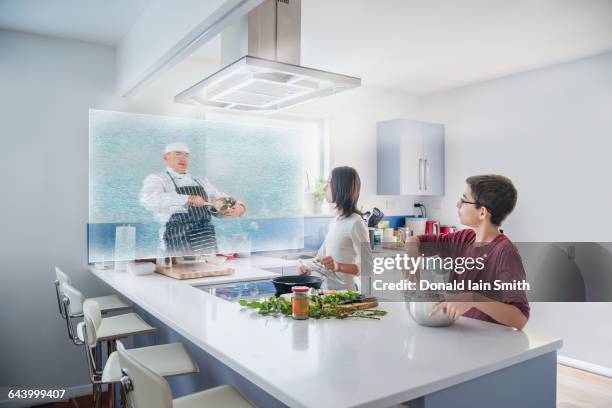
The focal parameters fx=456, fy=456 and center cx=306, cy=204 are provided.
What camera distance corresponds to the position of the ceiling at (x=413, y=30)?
2.65 metres

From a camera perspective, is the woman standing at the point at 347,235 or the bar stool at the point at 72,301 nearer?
the bar stool at the point at 72,301

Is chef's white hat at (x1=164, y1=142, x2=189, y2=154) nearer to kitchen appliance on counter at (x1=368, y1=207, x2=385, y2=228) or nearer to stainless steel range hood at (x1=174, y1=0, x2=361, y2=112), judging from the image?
stainless steel range hood at (x1=174, y1=0, x2=361, y2=112)

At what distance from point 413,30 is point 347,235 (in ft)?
4.87

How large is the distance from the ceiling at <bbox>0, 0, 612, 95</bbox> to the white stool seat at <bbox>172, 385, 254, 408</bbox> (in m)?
2.09

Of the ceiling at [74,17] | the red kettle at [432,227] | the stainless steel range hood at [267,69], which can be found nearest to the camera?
the stainless steel range hood at [267,69]

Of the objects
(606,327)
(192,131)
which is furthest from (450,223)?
(192,131)

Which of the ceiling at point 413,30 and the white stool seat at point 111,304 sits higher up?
the ceiling at point 413,30

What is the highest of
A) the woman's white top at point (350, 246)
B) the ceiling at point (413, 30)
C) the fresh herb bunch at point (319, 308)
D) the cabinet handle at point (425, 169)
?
the ceiling at point (413, 30)

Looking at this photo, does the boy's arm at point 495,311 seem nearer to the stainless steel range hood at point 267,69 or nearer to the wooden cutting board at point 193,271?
the stainless steel range hood at point 267,69

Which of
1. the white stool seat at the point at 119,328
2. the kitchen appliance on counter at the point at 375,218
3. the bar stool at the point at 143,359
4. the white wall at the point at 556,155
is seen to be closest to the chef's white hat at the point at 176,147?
the white stool seat at the point at 119,328

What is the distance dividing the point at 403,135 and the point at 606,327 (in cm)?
234

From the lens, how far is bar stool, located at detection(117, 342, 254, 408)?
120cm

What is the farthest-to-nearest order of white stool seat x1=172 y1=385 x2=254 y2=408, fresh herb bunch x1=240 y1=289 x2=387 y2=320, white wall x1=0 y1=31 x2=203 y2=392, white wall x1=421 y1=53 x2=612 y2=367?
white wall x1=421 y1=53 x2=612 y2=367 < white wall x1=0 y1=31 x2=203 y2=392 < fresh herb bunch x1=240 y1=289 x2=387 y2=320 < white stool seat x1=172 y1=385 x2=254 y2=408

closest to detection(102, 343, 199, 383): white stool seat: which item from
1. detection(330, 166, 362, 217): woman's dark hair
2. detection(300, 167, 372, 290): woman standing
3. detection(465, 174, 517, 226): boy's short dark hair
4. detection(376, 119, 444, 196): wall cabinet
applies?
detection(300, 167, 372, 290): woman standing
